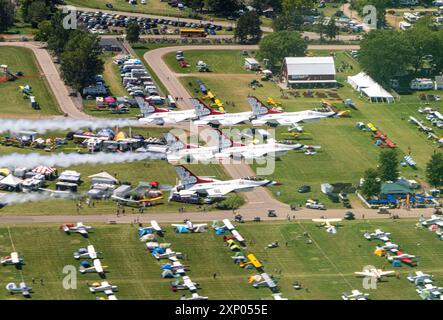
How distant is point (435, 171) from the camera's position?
19575 cm

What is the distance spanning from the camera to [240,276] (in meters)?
156

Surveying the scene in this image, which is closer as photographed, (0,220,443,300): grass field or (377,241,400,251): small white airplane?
(0,220,443,300): grass field

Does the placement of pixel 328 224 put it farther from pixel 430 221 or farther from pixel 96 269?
pixel 96 269

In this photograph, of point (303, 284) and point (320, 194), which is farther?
point (320, 194)

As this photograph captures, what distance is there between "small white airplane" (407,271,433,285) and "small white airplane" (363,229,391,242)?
43.5ft

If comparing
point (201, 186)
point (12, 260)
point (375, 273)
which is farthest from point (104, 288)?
point (375, 273)

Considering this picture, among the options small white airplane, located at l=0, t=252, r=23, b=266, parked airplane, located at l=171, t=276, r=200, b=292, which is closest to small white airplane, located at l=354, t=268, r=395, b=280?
parked airplane, located at l=171, t=276, r=200, b=292

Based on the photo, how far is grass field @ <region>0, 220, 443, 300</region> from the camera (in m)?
151

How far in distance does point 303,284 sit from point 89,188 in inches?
2009

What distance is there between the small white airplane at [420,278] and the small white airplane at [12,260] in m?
60.7

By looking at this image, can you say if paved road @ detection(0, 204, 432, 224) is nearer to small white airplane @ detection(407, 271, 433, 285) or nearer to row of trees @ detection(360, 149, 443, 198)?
row of trees @ detection(360, 149, 443, 198)
